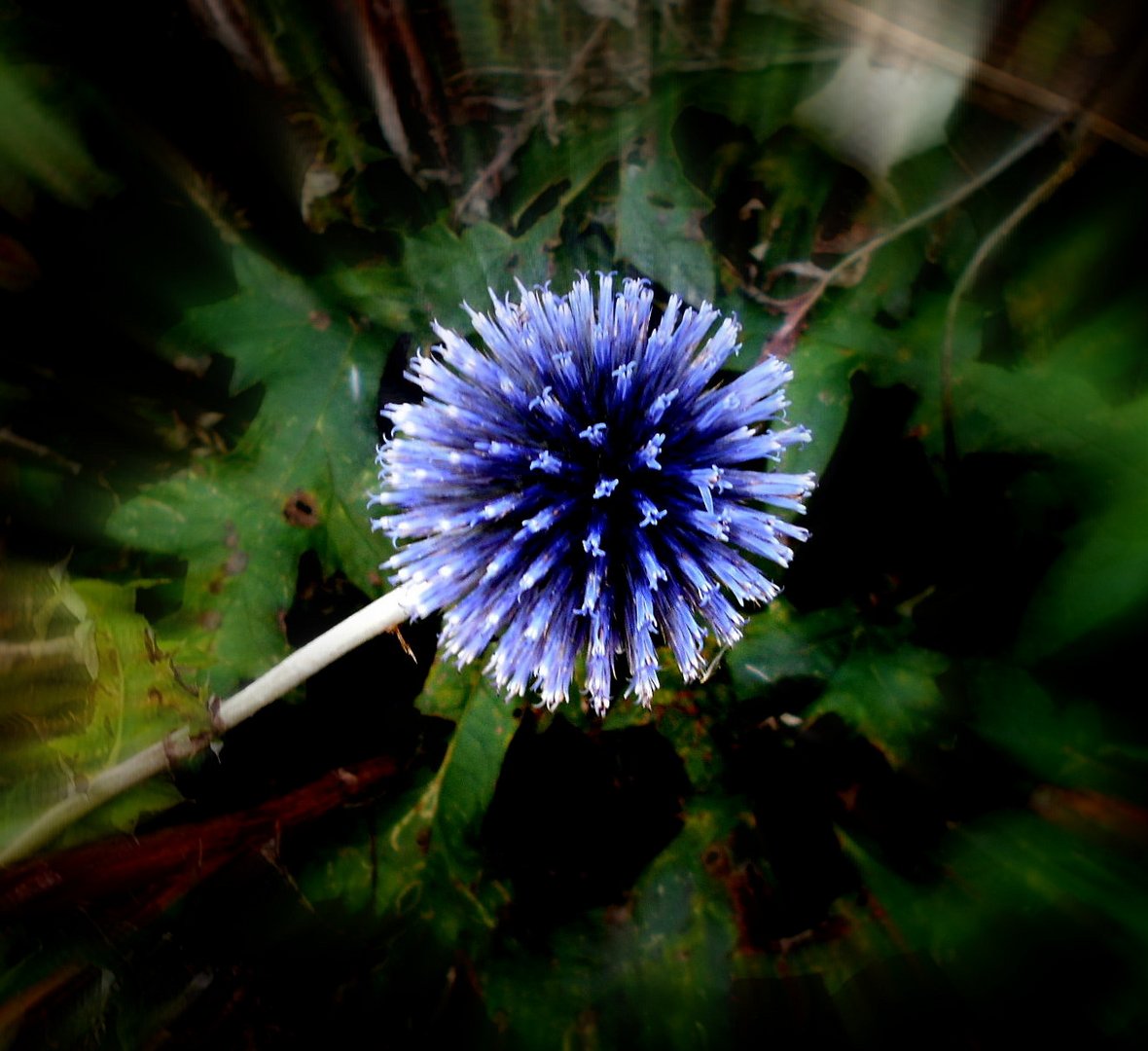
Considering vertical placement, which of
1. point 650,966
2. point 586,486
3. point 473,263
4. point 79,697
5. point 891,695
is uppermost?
point 473,263

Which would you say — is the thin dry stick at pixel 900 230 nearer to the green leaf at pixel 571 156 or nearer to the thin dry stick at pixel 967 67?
the thin dry stick at pixel 967 67

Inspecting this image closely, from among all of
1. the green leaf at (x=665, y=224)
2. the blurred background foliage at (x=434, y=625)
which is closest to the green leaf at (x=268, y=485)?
the blurred background foliage at (x=434, y=625)

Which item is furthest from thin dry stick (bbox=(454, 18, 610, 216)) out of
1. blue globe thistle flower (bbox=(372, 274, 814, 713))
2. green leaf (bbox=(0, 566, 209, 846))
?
green leaf (bbox=(0, 566, 209, 846))

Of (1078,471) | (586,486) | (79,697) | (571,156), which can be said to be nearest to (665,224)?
(571,156)

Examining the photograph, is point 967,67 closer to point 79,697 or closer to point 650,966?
point 650,966

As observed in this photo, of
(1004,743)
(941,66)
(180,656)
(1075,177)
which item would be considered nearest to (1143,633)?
(1004,743)

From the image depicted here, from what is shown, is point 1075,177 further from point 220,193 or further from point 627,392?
point 220,193
